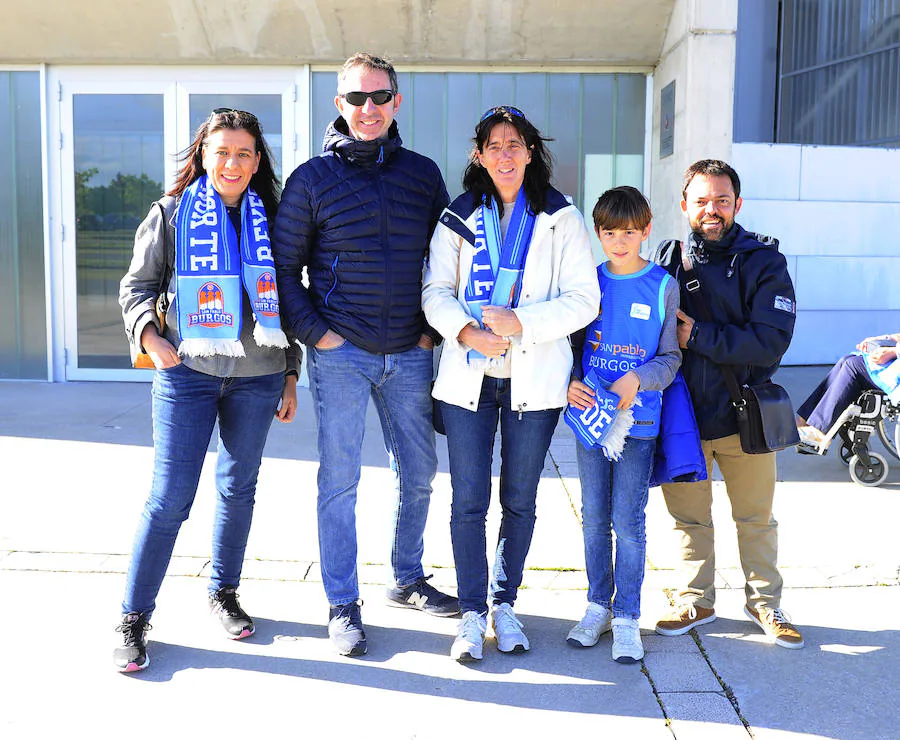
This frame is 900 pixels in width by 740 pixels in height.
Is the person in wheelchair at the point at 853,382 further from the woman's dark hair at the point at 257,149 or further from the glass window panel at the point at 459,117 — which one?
the glass window panel at the point at 459,117

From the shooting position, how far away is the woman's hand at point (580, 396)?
329 cm

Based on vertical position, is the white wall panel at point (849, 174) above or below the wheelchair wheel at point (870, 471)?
above

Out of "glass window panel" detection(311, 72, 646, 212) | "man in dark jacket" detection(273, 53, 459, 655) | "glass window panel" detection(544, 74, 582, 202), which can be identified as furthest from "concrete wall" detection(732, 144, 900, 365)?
"man in dark jacket" detection(273, 53, 459, 655)

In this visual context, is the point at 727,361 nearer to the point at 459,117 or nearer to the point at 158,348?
the point at 158,348

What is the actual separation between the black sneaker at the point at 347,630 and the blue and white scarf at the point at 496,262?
1.03m

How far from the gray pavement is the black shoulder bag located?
74cm

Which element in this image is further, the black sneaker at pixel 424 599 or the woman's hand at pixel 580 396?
the black sneaker at pixel 424 599

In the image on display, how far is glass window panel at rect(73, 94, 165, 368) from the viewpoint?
8500 mm

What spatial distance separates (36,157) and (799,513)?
282 inches

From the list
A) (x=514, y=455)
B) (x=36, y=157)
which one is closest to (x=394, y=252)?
(x=514, y=455)

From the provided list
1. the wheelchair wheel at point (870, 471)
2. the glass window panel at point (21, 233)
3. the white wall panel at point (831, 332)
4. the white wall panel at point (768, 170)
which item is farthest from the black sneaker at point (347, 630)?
the white wall panel at point (831, 332)

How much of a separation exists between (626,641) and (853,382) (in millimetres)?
2955

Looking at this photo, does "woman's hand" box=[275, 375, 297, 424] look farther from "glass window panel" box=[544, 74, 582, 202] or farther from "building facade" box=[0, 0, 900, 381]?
"glass window panel" box=[544, 74, 582, 202]

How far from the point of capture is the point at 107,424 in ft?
22.7
